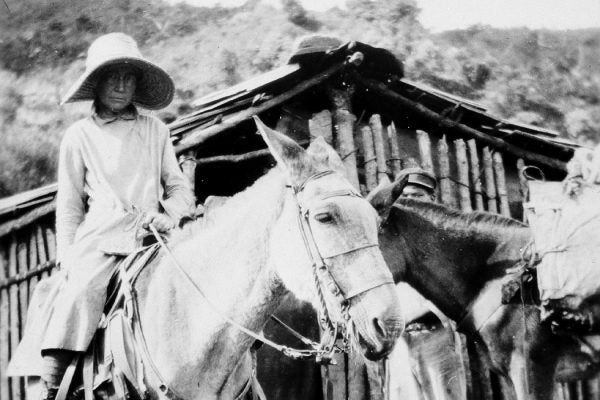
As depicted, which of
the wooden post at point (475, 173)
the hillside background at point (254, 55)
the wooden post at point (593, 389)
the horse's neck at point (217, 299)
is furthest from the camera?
the hillside background at point (254, 55)

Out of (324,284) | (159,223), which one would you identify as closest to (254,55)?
(159,223)

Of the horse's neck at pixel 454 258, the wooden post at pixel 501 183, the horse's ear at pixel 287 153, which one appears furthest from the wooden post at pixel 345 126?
the horse's ear at pixel 287 153

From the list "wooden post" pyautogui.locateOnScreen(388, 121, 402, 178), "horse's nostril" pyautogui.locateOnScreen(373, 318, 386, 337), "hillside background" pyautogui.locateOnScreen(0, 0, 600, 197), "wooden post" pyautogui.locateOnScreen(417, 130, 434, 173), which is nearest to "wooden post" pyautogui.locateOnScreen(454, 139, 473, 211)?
"wooden post" pyautogui.locateOnScreen(417, 130, 434, 173)

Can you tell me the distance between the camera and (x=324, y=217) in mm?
2941

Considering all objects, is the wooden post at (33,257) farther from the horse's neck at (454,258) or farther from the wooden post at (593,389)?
the wooden post at (593,389)

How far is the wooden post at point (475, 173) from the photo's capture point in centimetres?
795

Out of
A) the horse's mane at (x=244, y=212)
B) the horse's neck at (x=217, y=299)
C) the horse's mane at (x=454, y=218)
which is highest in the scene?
the horse's mane at (x=244, y=212)

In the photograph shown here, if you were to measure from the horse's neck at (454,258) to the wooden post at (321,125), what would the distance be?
2.11 metres

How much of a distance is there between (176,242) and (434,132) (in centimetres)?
565

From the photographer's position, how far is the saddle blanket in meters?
4.68

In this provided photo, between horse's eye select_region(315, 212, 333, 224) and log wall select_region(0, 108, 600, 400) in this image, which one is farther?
log wall select_region(0, 108, 600, 400)

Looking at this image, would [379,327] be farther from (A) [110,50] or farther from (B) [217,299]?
(A) [110,50]

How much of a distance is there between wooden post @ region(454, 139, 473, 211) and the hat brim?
4367mm

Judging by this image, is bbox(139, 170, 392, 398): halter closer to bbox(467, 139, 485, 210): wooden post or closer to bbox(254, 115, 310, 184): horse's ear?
bbox(254, 115, 310, 184): horse's ear
